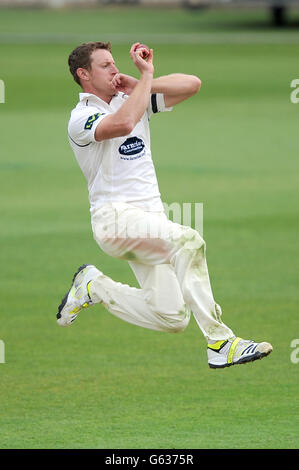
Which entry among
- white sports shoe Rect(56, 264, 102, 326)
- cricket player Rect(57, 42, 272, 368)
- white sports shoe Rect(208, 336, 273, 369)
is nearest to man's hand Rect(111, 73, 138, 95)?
cricket player Rect(57, 42, 272, 368)

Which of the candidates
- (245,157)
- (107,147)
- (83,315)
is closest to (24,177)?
(245,157)

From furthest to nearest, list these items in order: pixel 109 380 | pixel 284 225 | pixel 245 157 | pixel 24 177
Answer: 1. pixel 245 157
2. pixel 24 177
3. pixel 284 225
4. pixel 109 380

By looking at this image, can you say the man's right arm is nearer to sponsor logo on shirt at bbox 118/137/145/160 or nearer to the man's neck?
sponsor logo on shirt at bbox 118/137/145/160

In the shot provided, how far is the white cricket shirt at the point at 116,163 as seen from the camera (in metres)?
8.03

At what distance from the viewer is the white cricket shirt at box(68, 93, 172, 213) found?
8031mm

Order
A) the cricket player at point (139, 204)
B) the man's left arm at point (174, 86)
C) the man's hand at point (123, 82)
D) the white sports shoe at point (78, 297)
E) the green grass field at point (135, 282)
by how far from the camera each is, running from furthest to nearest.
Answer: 1. the white sports shoe at point (78, 297)
2. the green grass field at point (135, 282)
3. the man's left arm at point (174, 86)
4. the man's hand at point (123, 82)
5. the cricket player at point (139, 204)

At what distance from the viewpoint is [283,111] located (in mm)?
25578

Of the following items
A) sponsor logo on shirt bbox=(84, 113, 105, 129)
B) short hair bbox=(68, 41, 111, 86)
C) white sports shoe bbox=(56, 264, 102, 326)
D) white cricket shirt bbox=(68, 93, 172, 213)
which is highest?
short hair bbox=(68, 41, 111, 86)

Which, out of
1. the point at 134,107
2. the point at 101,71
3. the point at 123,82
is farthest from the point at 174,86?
the point at 134,107

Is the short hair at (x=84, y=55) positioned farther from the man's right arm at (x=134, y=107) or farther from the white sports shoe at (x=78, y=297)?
the white sports shoe at (x=78, y=297)

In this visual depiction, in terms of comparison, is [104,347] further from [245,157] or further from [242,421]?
[245,157]

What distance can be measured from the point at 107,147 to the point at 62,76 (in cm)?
2338

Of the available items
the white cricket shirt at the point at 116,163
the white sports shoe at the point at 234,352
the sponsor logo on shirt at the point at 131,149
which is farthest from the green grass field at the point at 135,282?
the sponsor logo on shirt at the point at 131,149

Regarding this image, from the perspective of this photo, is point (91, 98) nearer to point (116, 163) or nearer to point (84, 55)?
point (84, 55)
